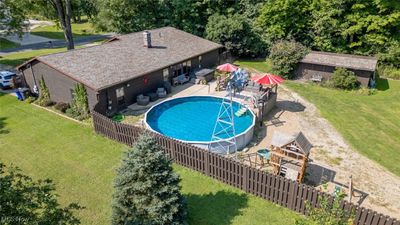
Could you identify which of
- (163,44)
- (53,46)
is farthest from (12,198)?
(53,46)

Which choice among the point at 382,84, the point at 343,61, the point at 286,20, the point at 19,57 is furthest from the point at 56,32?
the point at 382,84

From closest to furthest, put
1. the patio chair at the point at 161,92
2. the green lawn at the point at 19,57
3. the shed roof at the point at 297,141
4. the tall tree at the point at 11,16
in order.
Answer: the shed roof at the point at 297,141 → the patio chair at the point at 161,92 → the tall tree at the point at 11,16 → the green lawn at the point at 19,57

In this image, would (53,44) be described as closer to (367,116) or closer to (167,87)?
(167,87)

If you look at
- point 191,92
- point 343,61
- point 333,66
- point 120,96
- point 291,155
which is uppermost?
point 343,61

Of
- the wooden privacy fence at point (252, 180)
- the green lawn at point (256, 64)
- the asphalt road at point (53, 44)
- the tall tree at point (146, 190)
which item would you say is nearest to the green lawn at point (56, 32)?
the asphalt road at point (53, 44)

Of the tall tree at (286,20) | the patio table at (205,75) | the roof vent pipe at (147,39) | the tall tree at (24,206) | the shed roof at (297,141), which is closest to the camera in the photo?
the tall tree at (24,206)

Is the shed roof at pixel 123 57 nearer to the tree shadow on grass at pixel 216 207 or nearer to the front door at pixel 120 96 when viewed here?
the front door at pixel 120 96
